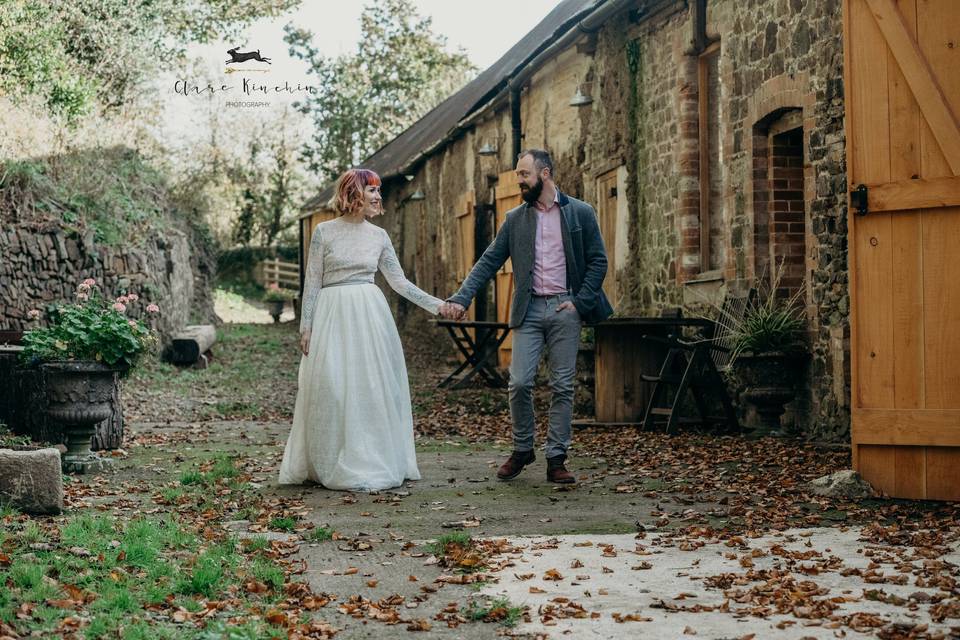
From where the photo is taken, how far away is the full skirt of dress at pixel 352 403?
23.4 feet

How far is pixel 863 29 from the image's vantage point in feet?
20.9

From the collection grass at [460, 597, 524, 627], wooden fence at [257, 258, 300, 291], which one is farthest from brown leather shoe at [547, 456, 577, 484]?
wooden fence at [257, 258, 300, 291]

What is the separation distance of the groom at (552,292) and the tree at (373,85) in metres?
31.7

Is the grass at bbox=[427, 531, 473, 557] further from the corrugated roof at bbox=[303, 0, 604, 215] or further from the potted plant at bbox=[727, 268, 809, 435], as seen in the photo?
the corrugated roof at bbox=[303, 0, 604, 215]

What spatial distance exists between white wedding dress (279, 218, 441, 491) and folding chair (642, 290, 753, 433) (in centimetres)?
311

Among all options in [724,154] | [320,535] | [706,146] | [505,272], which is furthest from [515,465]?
[505,272]

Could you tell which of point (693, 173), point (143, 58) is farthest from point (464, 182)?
point (693, 173)

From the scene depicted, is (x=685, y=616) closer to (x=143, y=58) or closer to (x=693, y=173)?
(x=693, y=173)

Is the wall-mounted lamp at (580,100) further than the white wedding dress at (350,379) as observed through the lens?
Yes

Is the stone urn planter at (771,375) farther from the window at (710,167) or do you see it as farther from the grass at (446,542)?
the grass at (446,542)

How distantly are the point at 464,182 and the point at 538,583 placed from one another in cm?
1608

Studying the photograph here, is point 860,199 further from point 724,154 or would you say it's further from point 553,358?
point 724,154

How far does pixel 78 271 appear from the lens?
552 inches

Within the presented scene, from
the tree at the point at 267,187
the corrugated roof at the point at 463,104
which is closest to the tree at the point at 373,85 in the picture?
the tree at the point at 267,187
